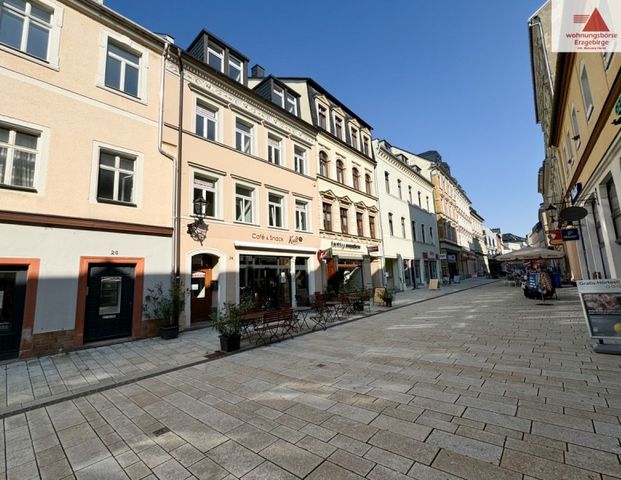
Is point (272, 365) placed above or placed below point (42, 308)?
below

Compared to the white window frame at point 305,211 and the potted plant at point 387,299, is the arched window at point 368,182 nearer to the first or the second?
the white window frame at point 305,211

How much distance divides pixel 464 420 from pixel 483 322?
7.22 metres

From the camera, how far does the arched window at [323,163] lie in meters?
18.5

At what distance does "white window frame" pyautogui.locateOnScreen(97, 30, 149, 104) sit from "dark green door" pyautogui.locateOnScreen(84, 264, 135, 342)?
583 centimetres

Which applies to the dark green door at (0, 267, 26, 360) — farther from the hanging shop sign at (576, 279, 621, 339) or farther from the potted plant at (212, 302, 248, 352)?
the hanging shop sign at (576, 279, 621, 339)

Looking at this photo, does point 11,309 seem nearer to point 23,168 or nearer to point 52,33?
point 23,168

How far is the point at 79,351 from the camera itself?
25.7 ft

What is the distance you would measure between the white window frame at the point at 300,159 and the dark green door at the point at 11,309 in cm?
1230

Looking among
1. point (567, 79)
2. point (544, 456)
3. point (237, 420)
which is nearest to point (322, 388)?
point (237, 420)

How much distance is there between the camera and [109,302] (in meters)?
8.92

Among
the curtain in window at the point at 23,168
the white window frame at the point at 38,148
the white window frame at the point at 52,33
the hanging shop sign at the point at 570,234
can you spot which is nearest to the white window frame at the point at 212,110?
the white window frame at the point at 52,33

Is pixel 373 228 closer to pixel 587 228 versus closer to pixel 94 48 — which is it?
pixel 587 228

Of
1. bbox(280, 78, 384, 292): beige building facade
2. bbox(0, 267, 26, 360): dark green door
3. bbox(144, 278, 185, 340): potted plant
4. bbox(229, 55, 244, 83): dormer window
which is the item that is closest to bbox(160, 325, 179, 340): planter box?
bbox(144, 278, 185, 340): potted plant

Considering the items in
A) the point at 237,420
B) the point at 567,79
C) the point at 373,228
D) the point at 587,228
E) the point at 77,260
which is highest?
the point at 567,79
